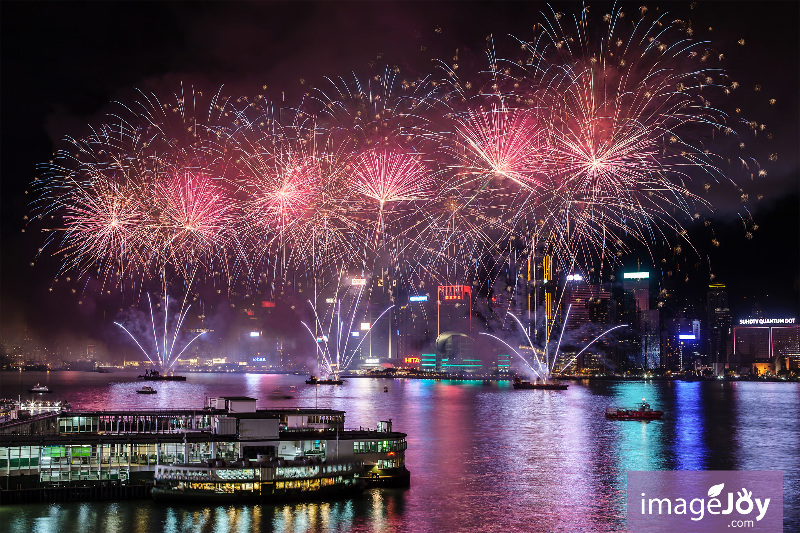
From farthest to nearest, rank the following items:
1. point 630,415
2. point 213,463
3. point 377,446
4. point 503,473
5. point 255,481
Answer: point 630,415, point 503,473, point 377,446, point 213,463, point 255,481

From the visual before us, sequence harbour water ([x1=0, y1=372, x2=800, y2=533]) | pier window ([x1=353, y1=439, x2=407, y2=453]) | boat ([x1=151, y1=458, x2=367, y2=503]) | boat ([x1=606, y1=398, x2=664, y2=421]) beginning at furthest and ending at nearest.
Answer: boat ([x1=606, y1=398, x2=664, y2=421]) → pier window ([x1=353, y1=439, x2=407, y2=453]) → boat ([x1=151, y1=458, x2=367, y2=503]) → harbour water ([x1=0, y1=372, x2=800, y2=533])

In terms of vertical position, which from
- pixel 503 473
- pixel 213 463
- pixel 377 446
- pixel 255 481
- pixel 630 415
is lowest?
pixel 630 415

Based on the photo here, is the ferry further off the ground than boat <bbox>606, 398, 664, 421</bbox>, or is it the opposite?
the ferry

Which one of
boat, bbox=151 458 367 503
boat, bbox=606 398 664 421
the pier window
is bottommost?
boat, bbox=606 398 664 421

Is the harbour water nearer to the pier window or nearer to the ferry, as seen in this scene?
the ferry

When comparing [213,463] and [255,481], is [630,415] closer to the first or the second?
[255,481]

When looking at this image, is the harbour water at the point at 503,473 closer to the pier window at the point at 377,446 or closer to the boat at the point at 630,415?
the boat at the point at 630,415

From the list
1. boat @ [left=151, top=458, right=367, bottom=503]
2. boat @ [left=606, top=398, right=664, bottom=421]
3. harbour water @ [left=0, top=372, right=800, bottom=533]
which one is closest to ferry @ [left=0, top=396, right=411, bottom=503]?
boat @ [left=151, top=458, right=367, bottom=503]

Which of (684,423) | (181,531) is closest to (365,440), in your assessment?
(181,531)

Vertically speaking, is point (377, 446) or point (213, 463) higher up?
point (377, 446)

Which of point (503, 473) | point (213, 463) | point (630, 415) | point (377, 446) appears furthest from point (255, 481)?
point (630, 415)

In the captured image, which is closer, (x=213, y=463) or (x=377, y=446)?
(x=213, y=463)

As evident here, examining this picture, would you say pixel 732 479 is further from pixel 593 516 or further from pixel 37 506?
pixel 37 506
